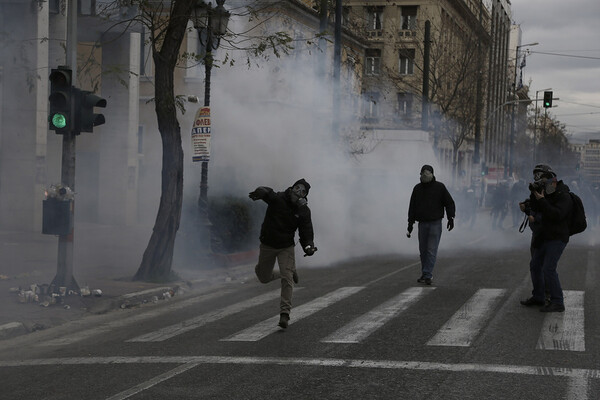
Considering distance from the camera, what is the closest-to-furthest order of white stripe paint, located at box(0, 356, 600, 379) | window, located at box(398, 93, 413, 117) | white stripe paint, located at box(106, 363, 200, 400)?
white stripe paint, located at box(106, 363, 200, 400) < white stripe paint, located at box(0, 356, 600, 379) < window, located at box(398, 93, 413, 117)

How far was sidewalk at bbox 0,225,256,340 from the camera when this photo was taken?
34.7ft

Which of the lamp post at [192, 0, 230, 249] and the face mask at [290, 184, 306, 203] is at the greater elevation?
the lamp post at [192, 0, 230, 249]

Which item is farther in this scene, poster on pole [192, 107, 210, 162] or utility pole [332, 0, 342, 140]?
utility pole [332, 0, 342, 140]

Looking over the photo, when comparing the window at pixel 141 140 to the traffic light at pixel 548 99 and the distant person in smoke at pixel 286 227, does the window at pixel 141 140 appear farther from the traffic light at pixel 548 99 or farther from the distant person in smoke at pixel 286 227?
the traffic light at pixel 548 99

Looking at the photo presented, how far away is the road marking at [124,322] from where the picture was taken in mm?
8961

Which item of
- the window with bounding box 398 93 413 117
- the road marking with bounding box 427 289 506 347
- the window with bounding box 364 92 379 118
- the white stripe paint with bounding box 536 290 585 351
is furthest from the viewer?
the window with bounding box 398 93 413 117

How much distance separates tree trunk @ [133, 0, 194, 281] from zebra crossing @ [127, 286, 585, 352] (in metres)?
2.21

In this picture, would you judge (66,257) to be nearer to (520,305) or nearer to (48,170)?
(520,305)

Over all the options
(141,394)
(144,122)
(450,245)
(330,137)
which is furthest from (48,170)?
(141,394)

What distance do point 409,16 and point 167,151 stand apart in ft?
148

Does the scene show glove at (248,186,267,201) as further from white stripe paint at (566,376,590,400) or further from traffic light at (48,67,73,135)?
white stripe paint at (566,376,590,400)

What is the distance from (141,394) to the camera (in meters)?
6.25

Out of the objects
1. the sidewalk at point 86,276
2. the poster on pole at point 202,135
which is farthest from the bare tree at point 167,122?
the poster on pole at point 202,135

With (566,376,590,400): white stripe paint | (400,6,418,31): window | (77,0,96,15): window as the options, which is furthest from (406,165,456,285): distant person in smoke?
(400,6,418,31): window
